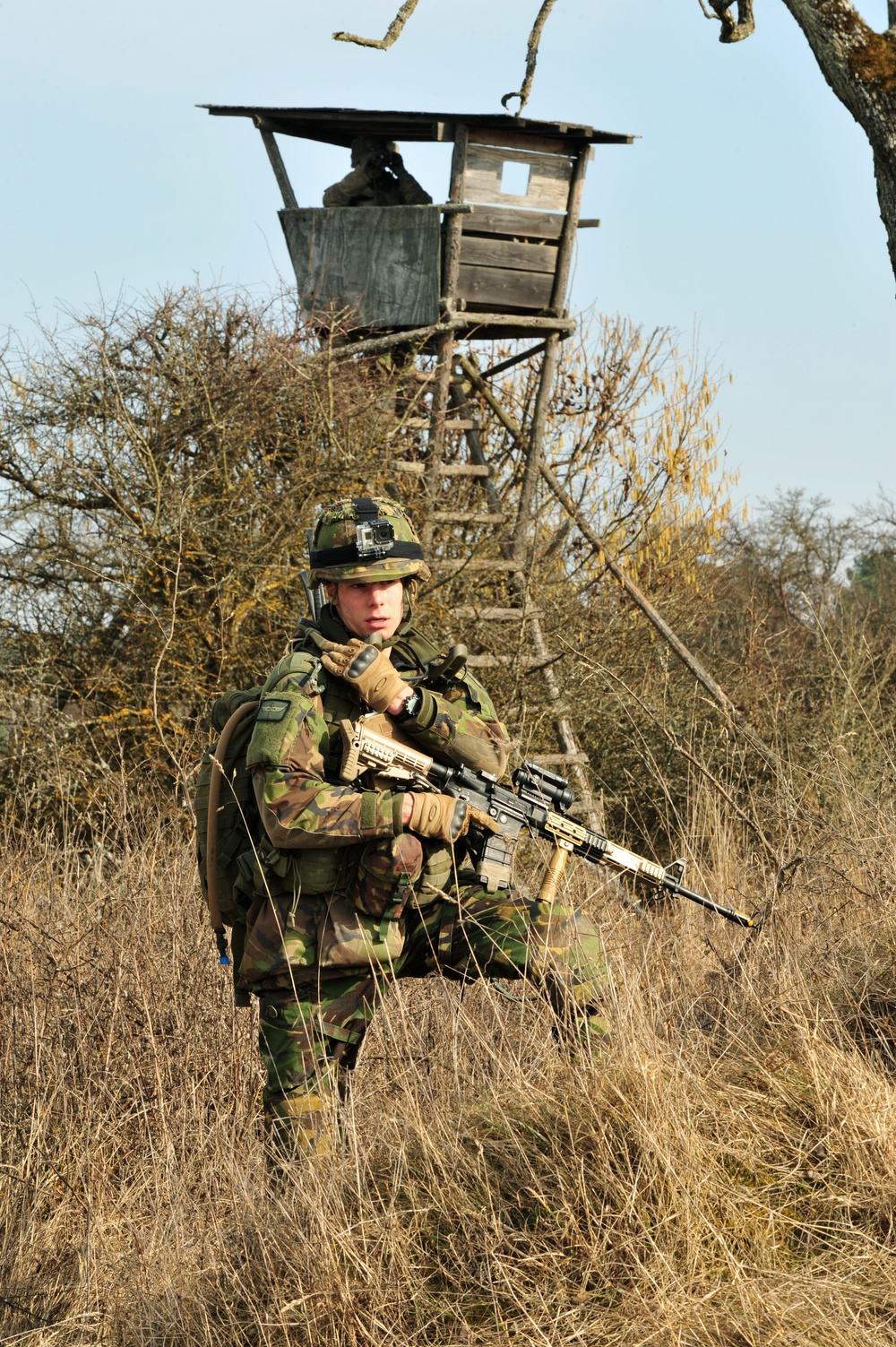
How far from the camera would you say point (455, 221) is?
924cm

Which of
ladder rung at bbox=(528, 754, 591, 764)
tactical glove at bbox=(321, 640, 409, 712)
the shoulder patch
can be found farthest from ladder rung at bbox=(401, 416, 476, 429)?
the shoulder patch

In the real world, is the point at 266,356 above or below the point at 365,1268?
above

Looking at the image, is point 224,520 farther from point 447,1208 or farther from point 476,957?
point 447,1208

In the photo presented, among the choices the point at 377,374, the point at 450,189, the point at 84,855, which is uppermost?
the point at 450,189

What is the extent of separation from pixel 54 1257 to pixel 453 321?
7.03m

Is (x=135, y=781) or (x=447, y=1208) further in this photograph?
(x=135, y=781)

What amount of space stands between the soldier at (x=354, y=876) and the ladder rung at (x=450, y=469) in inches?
194

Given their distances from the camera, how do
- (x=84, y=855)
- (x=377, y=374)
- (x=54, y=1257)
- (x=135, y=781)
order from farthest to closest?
(x=377, y=374)
(x=84, y=855)
(x=135, y=781)
(x=54, y=1257)

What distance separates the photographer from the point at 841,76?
221 inches

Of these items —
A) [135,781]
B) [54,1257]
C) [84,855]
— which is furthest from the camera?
[84,855]

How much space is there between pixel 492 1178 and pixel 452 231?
7.67 metres

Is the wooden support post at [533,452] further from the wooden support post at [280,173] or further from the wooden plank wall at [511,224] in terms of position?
the wooden support post at [280,173]

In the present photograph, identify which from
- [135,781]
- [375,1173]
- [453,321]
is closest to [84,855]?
[135,781]

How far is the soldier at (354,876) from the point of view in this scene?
325 centimetres
